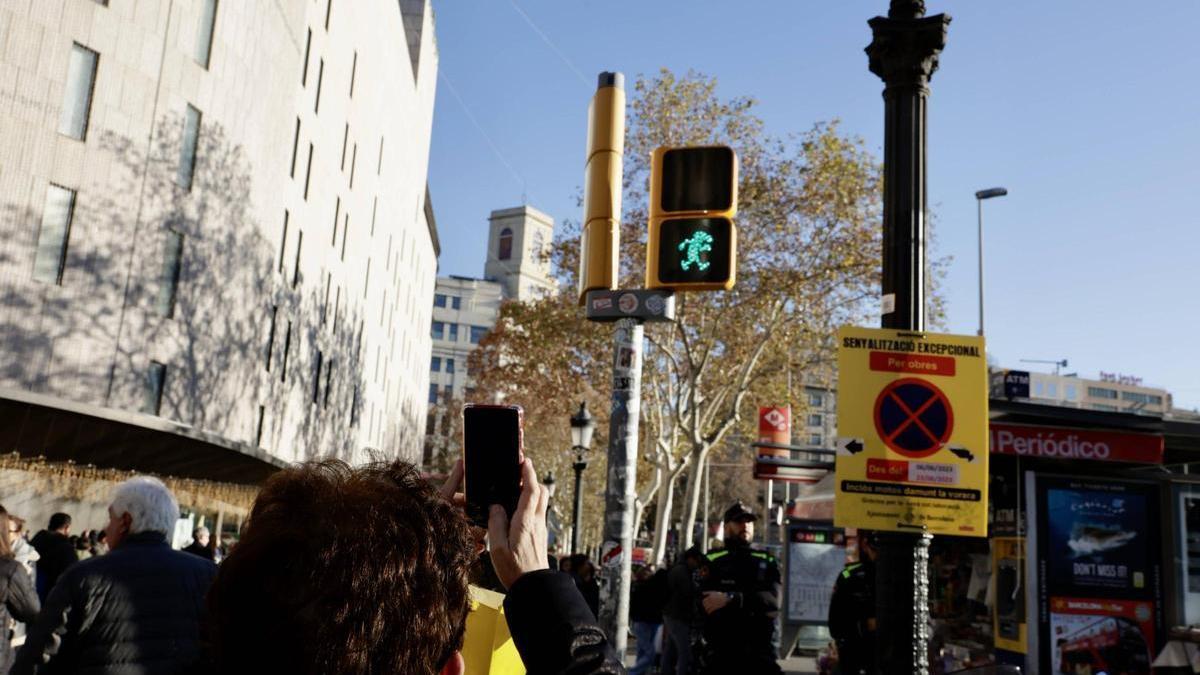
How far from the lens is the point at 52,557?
1038 cm

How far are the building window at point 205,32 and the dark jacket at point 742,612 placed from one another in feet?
74.3

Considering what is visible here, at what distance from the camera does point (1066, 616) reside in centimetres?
830

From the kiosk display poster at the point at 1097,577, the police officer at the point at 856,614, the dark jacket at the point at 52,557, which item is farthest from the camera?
the dark jacket at the point at 52,557

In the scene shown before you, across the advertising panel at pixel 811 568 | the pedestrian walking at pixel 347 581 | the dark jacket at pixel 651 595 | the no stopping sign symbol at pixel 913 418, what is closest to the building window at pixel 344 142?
the advertising panel at pixel 811 568

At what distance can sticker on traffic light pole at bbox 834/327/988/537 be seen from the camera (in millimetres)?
5020

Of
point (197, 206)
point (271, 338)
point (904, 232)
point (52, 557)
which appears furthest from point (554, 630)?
point (271, 338)

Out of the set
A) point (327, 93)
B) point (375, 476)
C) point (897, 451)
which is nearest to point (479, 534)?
point (375, 476)

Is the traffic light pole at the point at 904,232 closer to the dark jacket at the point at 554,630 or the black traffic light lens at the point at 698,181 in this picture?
the black traffic light lens at the point at 698,181

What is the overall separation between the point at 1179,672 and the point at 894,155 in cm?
549

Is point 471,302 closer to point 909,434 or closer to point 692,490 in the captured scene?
point 692,490

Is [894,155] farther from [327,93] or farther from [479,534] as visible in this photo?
[327,93]

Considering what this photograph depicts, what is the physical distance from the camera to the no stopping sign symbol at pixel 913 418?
16.8ft

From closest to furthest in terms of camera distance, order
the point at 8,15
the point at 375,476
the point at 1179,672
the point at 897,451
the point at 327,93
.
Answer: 1. the point at 375,476
2. the point at 897,451
3. the point at 1179,672
4. the point at 8,15
5. the point at 327,93

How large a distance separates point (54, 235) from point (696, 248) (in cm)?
1966
